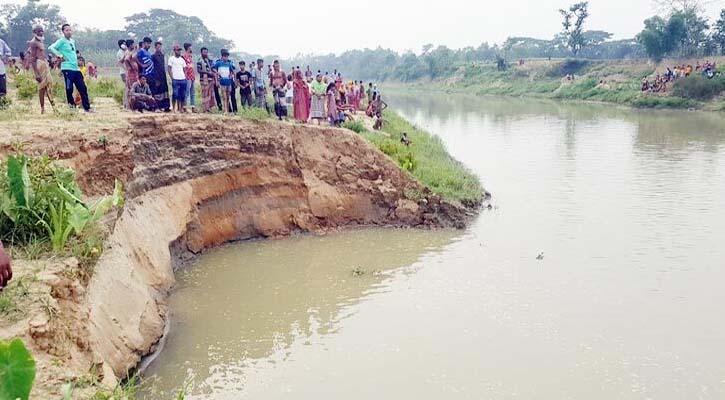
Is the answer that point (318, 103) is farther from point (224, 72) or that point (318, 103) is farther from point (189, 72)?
point (189, 72)

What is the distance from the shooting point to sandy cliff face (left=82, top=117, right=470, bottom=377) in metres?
8.06

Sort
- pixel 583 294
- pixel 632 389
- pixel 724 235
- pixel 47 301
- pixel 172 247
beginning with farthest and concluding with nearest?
pixel 724 235
pixel 172 247
pixel 583 294
pixel 632 389
pixel 47 301

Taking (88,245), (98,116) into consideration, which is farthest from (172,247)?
(88,245)

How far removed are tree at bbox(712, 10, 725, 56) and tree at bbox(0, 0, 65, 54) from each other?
44960 mm

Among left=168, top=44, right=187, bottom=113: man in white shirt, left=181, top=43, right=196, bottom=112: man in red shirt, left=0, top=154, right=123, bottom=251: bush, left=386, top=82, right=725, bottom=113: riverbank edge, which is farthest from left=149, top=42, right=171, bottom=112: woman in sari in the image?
left=386, top=82, right=725, bottom=113: riverbank edge

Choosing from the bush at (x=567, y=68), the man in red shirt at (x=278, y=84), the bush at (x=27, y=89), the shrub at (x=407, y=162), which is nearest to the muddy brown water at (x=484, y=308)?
the shrub at (x=407, y=162)

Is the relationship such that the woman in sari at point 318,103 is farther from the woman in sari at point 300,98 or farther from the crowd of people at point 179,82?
the woman in sari at point 300,98

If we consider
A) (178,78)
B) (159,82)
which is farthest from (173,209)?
(178,78)

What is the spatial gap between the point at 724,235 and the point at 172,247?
9737mm

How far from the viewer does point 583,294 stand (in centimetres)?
875

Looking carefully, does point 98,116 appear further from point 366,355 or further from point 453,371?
point 453,371

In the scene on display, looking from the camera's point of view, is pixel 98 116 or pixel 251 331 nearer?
pixel 251 331

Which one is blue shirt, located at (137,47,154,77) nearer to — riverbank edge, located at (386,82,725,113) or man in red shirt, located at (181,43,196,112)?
man in red shirt, located at (181,43,196,112)

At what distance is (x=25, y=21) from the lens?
41625 millimetres
